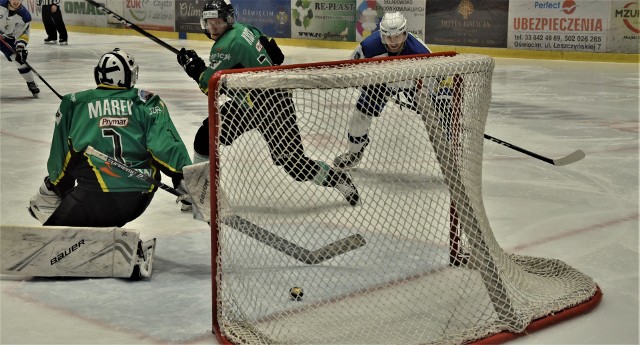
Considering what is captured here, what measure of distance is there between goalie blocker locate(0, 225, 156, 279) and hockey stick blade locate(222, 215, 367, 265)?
0.48 meters

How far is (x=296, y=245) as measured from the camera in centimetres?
314

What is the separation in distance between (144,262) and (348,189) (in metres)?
0.77

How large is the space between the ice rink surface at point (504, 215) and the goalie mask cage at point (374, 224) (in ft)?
0.56

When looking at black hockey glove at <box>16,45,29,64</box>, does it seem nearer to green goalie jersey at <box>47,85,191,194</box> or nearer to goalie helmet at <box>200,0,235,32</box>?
goalie helmet at <box>200,0,235,32</box>

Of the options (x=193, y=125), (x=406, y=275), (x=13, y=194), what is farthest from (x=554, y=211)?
(x=193, y=125)

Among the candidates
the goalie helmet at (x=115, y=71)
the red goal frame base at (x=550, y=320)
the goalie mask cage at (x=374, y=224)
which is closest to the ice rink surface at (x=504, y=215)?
the red goal frame base at (x=550, y=320)

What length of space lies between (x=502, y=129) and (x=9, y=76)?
546 centimetres

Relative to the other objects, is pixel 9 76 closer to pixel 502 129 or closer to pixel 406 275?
pixel 502 129

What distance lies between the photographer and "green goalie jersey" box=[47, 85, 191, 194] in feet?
11.1

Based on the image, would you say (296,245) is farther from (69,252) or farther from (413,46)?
(413,46)

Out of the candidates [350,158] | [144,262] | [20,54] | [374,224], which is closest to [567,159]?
[350,158]

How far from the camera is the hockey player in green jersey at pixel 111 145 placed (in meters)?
3.39

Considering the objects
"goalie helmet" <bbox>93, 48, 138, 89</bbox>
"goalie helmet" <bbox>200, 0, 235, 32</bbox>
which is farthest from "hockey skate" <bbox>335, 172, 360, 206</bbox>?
"goalie helmet" <bbox>200, 0, 235, 32</bbox>

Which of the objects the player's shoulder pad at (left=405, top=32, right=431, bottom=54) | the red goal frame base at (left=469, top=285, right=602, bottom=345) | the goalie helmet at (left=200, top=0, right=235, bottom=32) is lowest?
the red goal frame base at (left=469, top=285, right=602, bottom=345)
